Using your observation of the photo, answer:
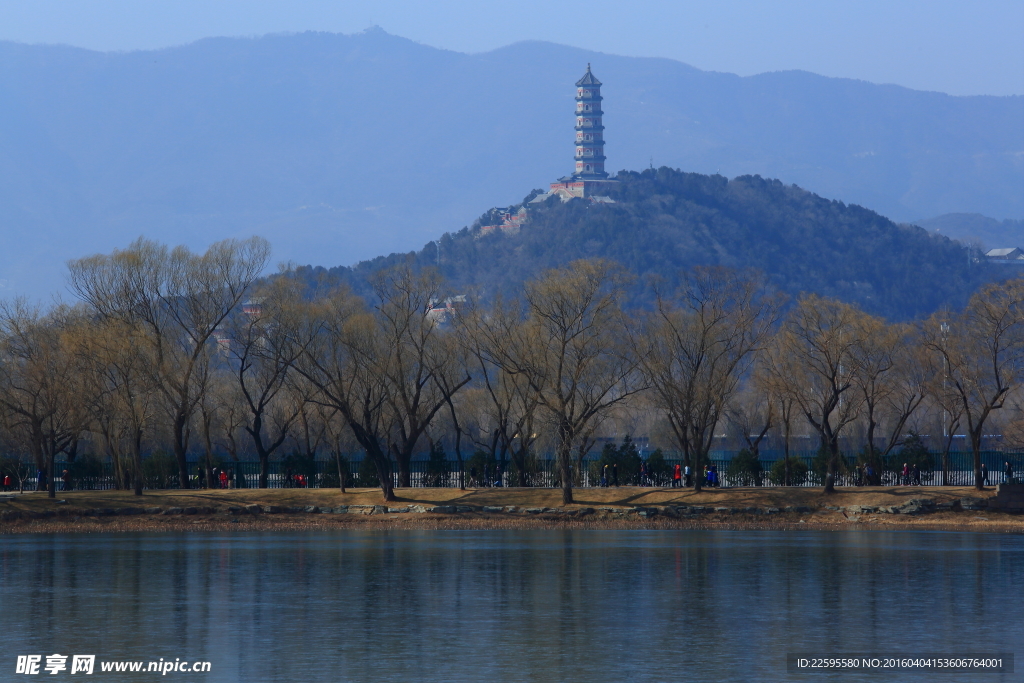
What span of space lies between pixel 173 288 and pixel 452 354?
12767mm

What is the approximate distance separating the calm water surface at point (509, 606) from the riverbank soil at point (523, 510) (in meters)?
8.00

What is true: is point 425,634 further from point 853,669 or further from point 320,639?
point 853,669

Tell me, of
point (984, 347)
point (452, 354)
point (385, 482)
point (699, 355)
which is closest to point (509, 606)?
point (385, 482)

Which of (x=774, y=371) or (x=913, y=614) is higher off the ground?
(x=774, y=371)

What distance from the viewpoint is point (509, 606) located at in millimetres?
23781

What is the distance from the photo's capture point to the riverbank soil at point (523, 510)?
45.6m

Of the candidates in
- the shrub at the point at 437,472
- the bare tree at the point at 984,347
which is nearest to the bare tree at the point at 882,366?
the bare tree at the point at 984,347

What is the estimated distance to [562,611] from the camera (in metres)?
23.2

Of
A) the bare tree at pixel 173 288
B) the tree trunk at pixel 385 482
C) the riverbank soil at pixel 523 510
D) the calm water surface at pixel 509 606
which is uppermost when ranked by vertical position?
the bare tree at pixel 173 288

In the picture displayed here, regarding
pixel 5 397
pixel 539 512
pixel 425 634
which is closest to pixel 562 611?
pixel 425 634

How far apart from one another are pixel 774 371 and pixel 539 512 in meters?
13.1

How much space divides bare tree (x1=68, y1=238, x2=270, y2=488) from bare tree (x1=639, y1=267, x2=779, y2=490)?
18355 mm

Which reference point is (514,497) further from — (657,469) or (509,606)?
(509,606)

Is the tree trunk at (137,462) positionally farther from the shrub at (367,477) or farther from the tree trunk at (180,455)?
the shrub at (367,477)
